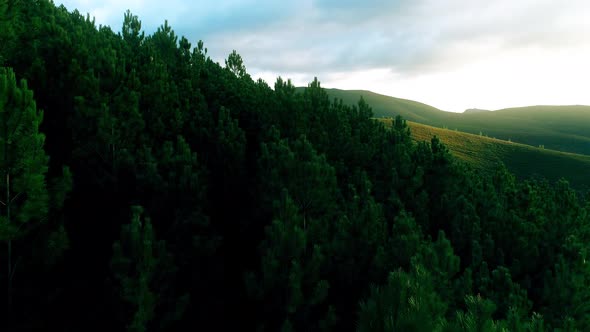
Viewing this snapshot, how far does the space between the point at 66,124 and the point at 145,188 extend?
3.66m

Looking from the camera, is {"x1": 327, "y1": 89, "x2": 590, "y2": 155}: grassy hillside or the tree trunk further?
{"x1": 327, "y1": 89, "x2": 590, "y2": 155}: grassy hillside

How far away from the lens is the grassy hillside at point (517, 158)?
225ft

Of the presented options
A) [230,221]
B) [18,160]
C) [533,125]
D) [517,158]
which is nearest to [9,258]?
[18,160]

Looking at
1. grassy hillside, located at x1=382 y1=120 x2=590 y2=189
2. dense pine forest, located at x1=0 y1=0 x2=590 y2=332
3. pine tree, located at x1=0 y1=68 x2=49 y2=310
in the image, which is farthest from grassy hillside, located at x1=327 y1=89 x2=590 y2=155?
pine tree, located at x1=0 y1=68 x2=49 y2=310

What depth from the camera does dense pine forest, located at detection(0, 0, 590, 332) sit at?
7770 mm

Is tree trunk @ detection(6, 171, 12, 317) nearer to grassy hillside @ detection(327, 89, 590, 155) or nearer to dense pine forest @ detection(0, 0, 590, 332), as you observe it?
dense pine forest @ detection(0, 0, 590, 332)

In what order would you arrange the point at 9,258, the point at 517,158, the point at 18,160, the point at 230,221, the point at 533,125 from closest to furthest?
the point at 18,160 < the point at 9,258 < the point at 230,221 < the point at 517,158 < the point at 533,125

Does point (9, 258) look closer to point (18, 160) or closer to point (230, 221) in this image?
point (18, 160)

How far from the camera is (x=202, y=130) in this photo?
13977 millimetres

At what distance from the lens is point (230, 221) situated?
12859 mm

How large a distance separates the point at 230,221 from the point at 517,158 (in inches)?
3074

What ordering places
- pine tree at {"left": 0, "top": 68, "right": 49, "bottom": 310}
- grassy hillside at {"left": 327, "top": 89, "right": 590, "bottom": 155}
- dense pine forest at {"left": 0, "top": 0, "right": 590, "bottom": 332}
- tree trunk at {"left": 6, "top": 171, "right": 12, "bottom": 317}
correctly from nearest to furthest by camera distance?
1. pine tree at {"left": 0, "top": 68, "right": 49, "bottom": 310}
2. tree trunk at {"left": 6, "top": 171, "right": 12, "bottom": 317}
3. dense pine forest at {"left": 0, "top": 0, "right": 590, "bottom": 332}
4. grassy hillside at {"left": 327, "top": 89, "right": 590, "bottom": 155}

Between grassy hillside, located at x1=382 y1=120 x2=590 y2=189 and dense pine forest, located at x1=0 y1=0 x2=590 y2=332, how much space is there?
60.0 metres

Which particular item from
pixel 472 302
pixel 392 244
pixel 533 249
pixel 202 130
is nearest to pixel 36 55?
pixel 202 130
